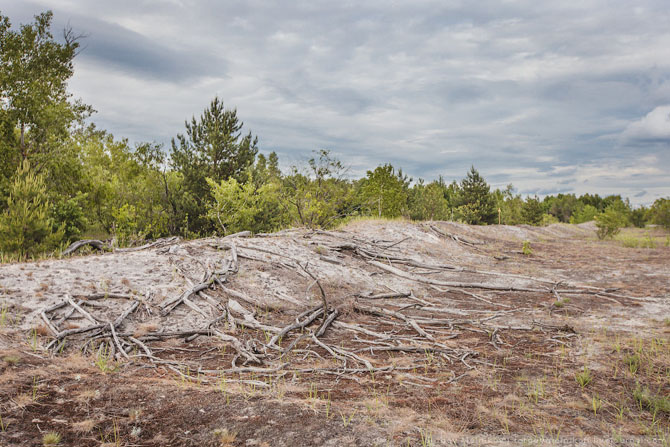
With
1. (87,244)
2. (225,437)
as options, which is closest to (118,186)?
(87,244)

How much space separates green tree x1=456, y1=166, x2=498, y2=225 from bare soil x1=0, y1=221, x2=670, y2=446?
23.4 meters

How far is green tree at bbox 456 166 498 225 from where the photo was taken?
1272 inches

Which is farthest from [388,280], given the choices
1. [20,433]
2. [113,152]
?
[113,152]

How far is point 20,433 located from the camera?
8.75 ft

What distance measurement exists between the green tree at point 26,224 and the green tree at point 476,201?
95.0ft

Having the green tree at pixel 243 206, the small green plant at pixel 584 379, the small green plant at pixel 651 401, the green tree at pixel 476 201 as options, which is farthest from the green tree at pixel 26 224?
the green tree at pixel 476 201

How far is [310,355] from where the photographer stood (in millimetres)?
4898

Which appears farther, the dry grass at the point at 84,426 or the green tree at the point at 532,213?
the green tree at the point at 532,213

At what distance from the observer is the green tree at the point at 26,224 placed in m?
8.62

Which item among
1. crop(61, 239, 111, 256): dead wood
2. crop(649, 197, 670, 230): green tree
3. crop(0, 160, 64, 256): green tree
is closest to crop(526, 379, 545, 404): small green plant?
crop(61, 239, 111, 256): dead wood

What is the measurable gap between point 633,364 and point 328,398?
A: 3565 millimetres

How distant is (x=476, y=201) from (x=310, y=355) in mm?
31012

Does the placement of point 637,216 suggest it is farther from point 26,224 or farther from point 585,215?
point 26,224

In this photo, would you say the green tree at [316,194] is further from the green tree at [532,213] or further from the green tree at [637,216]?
the green tree at [637,216]
